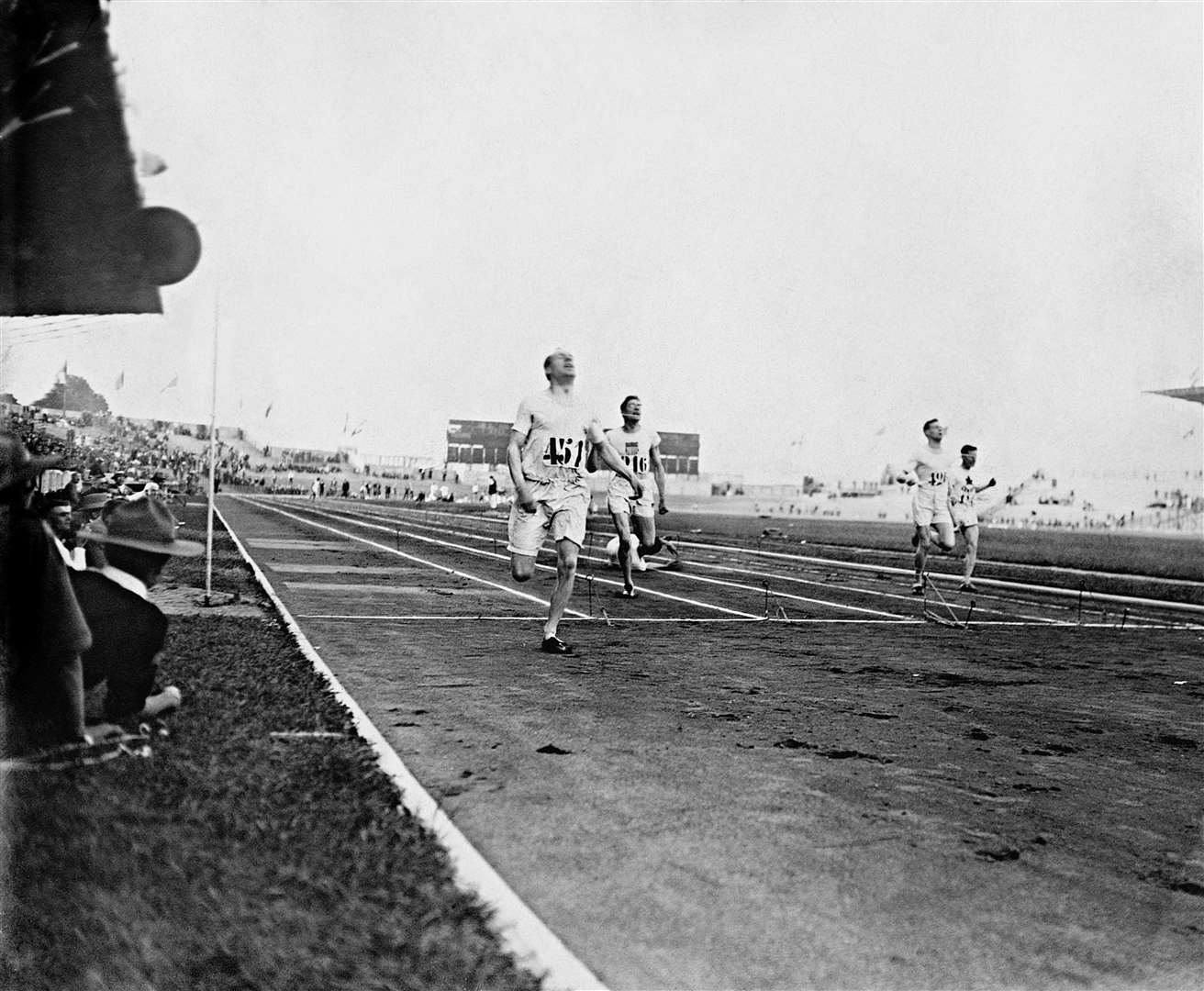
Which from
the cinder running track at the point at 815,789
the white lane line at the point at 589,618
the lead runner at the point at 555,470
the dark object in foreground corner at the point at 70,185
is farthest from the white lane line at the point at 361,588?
the dark object in foreground corner at the point at 70,185

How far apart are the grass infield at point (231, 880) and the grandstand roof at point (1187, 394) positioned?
2489 inches

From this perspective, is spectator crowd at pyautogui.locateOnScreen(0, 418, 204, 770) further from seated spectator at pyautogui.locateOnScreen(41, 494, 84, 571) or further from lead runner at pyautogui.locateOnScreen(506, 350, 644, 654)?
lead runner at pyautogui.locateOnScreen(506, 350, 644, 654)

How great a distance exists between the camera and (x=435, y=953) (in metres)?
2.59

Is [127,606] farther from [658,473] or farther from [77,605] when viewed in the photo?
[658,473]

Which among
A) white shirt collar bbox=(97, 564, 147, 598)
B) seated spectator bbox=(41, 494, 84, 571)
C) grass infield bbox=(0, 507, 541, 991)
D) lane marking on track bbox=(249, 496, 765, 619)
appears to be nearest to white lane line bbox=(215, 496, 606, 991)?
grass infield bbox=(0, 507, 541, 991)

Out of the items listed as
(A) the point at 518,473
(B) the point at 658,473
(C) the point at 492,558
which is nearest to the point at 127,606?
(A) the point at 518,473

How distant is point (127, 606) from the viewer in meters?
4.26

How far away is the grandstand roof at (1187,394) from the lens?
59594 millimetres

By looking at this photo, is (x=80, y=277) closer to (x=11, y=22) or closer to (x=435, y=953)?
(x=11, y=22)

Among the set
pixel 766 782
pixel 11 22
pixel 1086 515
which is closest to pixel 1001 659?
pixel 766 782

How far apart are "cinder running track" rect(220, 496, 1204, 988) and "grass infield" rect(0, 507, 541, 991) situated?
1.04 ft

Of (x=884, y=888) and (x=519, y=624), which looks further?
(x=519, y=624)

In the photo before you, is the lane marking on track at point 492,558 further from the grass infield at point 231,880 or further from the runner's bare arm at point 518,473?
the grass infield at point 231,880

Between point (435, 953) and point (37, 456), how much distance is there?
2.25 meters
